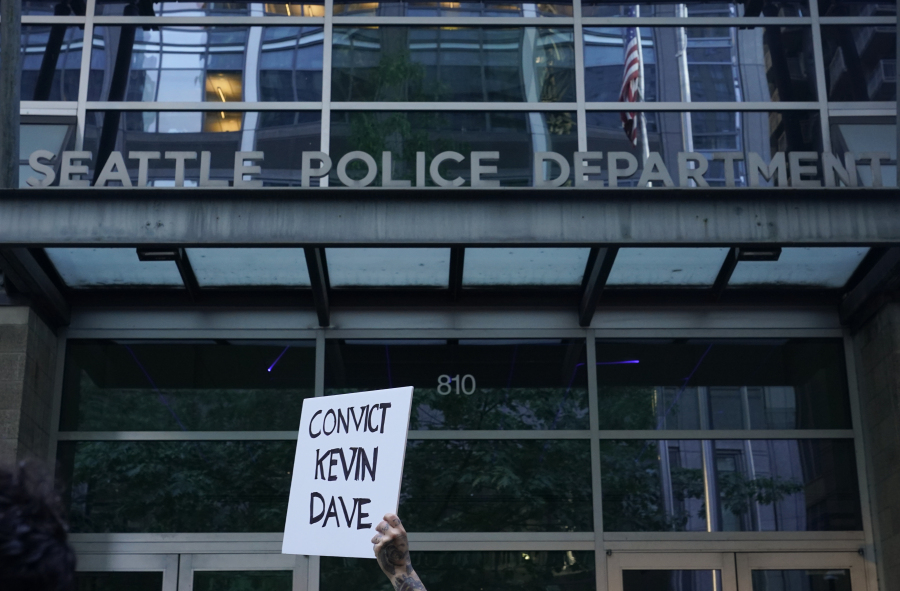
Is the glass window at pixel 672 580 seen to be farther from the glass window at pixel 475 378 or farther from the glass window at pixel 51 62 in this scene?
the glass window at pixel 51 62

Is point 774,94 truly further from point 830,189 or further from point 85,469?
point 85,469

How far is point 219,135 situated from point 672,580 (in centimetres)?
550

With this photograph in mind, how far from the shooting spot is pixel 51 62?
9.55 meters

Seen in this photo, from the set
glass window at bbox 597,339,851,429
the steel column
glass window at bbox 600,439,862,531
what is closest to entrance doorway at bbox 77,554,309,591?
glass window at bbox 600,439,862,531

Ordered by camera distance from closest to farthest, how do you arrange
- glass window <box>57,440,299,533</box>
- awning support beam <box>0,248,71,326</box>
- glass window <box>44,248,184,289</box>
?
awning support beam <box>0,248,71,326</box>, glass window <box>44,248,184,289</box>, glass window <box>57,440,299,533</box>

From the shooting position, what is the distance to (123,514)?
29.2 feet

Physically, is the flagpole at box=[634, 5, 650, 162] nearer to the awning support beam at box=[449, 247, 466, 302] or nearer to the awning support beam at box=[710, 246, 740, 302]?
the awning support beam at box=[710, 246, 740, 302]

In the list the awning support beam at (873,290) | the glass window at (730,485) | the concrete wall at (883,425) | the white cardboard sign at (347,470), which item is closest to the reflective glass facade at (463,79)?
the awning support beam at (873,290)

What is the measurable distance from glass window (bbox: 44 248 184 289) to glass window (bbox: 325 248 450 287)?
55.4 inches

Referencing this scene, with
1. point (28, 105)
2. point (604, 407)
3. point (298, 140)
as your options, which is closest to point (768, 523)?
point (604, 407)

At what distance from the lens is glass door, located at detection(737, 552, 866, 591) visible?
8.80 meters

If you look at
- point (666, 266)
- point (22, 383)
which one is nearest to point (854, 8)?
point (666, 266)

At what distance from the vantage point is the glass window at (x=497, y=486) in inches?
350

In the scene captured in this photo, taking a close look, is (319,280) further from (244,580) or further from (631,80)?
(631,80)
